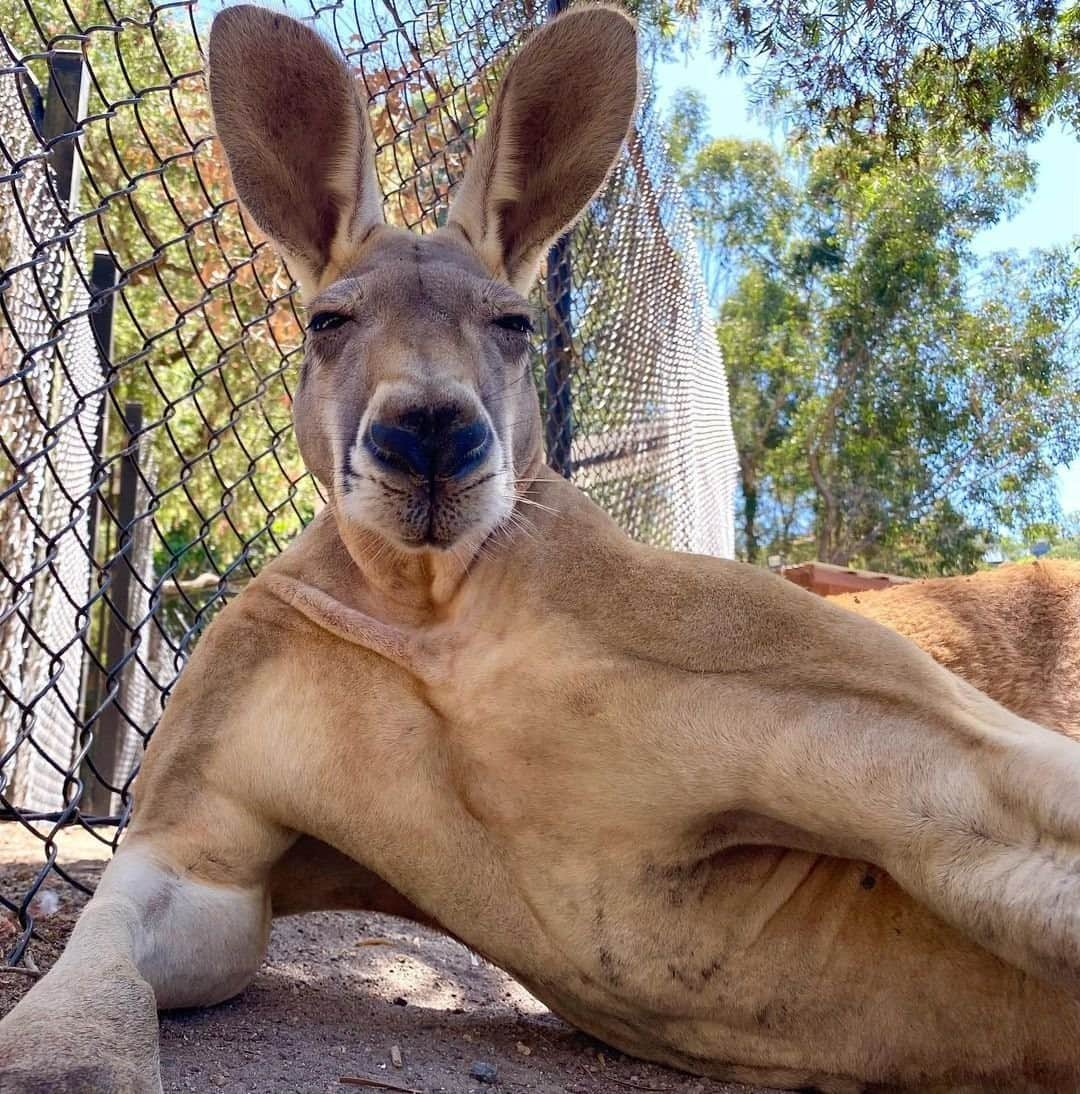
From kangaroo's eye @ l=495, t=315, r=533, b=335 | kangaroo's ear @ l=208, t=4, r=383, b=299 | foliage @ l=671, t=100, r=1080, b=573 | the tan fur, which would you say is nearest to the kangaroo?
kangaroo's eye @ l=495, t=315, r=533, b=335

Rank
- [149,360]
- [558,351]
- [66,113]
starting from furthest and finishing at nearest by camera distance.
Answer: [149,360] → [558,351] → [66,113]

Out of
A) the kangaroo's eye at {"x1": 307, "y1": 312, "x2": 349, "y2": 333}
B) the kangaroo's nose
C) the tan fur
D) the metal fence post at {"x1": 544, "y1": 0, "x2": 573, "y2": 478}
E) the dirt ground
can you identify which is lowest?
the dirt ground

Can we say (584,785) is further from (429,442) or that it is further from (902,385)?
(902,385)

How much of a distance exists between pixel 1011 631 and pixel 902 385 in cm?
2377

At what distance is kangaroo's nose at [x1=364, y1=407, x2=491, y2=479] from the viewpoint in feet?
7.70

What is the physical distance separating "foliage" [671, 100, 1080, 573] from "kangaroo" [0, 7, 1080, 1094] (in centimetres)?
2040

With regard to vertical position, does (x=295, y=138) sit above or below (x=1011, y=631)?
above

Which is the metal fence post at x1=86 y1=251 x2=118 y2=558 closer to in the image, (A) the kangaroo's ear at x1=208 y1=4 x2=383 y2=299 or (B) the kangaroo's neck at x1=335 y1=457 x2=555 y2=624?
(A) the kangaroo's ear at x1=208 y1=4 x2=383 y2=299

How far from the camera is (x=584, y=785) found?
92.3 inches

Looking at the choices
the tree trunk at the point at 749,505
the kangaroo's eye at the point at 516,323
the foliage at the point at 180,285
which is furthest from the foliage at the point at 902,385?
the kangaroo's eye at the point at 516,323

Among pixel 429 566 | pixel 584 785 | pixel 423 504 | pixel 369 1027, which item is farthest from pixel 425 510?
pixel 369 1027

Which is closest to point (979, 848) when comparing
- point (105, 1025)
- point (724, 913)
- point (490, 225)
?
point (724, 913)

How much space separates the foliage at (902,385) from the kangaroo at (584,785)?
66.9 feet

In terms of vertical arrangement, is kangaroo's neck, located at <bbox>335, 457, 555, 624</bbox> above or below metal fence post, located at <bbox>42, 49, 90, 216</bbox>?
below
